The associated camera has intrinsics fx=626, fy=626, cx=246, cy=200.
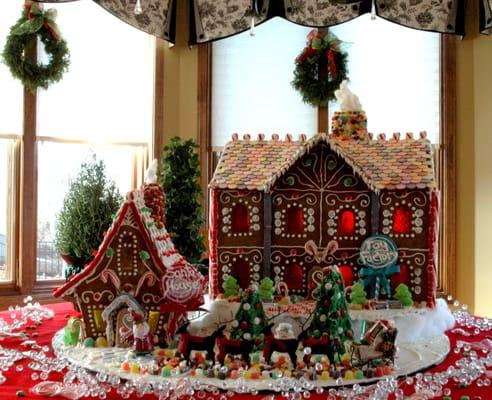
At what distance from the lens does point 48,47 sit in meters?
5.91

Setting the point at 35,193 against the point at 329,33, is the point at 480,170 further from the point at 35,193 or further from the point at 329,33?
the point at 35,193

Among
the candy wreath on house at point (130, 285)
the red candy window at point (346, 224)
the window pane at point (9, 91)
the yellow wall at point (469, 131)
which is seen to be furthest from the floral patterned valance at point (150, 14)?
the candy wreath on house at point (130, 285)

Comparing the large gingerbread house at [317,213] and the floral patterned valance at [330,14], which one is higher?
the floral patterned valance at [330,14]

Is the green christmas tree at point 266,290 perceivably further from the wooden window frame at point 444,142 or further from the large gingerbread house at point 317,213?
the wooden window frame at point 444,142

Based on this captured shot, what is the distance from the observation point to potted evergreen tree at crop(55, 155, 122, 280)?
427 centimetres

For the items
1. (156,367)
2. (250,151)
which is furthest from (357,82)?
(156,367)

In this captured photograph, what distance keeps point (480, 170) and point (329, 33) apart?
6.75ft

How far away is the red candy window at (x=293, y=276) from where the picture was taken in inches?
166

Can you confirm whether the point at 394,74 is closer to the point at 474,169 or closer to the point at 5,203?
the point at 474,169

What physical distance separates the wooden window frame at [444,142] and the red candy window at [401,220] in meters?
2.39

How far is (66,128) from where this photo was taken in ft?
20.0

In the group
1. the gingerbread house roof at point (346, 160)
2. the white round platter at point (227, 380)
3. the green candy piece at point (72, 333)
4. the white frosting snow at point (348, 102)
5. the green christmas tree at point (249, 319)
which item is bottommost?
the white round platter at point (227, 380)

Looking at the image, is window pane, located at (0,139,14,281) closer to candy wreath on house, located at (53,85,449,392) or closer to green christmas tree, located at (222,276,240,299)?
candy wreath on house, located at (53,85,449,392)

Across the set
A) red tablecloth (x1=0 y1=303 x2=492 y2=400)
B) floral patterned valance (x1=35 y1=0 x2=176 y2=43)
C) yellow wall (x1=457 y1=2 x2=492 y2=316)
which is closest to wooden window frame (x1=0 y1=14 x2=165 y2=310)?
floral patterned valance (x1=35 y1=0 x2=176 y2=43)
